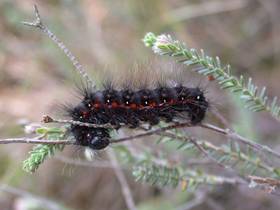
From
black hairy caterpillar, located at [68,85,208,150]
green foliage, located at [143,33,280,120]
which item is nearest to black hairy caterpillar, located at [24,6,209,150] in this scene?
black hairy caterpillar, located at [68,85,208,150]

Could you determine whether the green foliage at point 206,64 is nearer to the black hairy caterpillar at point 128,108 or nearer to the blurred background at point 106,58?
the black hairy caterpillar at point 128,108

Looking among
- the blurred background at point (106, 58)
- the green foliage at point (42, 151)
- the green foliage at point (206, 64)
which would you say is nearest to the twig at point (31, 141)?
the green foliage at point (42, 151)

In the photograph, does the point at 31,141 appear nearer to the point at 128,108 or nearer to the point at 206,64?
the point at 128,108

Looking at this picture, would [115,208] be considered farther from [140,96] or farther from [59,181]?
[140,96]

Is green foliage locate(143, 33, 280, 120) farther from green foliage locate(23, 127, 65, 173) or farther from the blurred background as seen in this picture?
the blurred background

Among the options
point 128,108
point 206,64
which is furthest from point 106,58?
point 206,64

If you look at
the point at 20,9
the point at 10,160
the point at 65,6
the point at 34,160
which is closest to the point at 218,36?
the point at 65,6

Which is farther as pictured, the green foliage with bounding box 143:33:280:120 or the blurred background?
the blurred background
